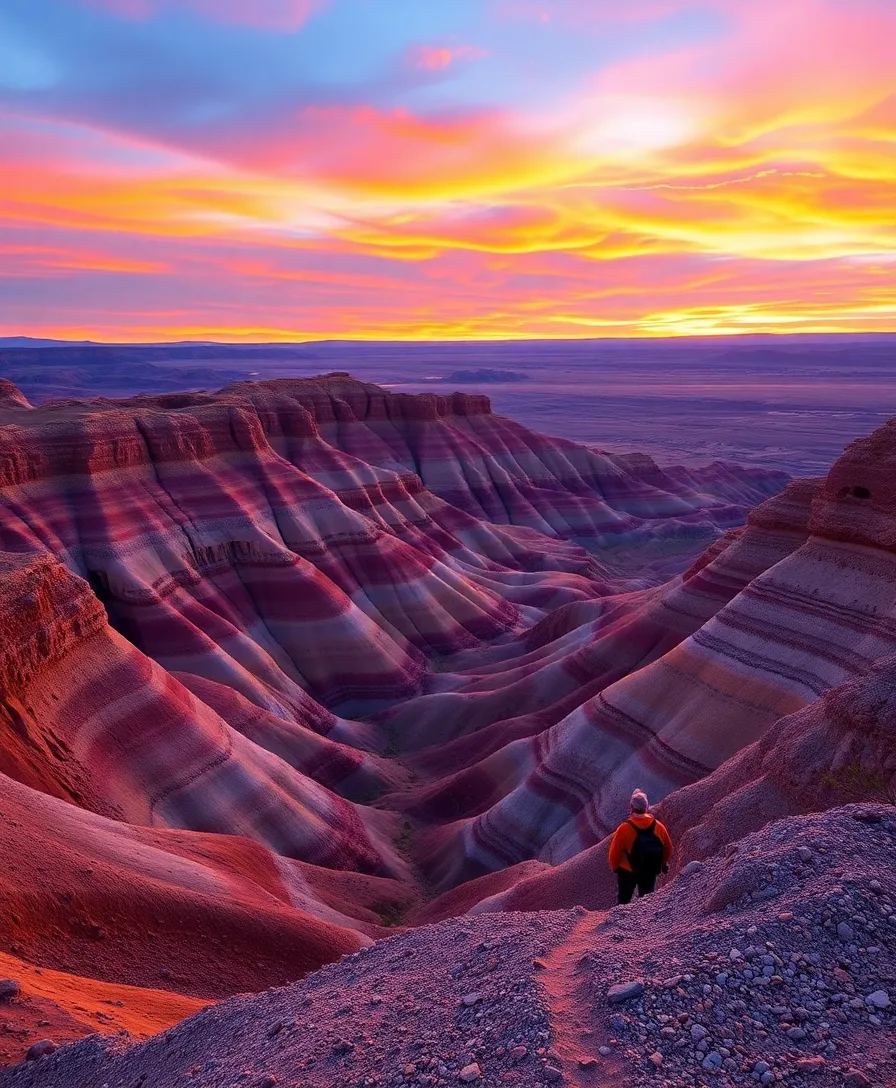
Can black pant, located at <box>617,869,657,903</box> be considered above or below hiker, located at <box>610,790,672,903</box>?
below

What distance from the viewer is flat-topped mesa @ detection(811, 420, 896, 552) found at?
22578 mm

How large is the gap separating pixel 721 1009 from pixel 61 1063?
669 cm

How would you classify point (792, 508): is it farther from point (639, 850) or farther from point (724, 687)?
point (639, 850)

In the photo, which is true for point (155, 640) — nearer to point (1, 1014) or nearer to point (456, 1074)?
point (1, 1014)

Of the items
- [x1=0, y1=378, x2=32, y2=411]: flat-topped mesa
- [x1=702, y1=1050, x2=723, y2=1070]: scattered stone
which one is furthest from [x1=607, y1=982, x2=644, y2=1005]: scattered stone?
[x1=0, y1=378, x2=32, y2=411]: flat-topped mesa

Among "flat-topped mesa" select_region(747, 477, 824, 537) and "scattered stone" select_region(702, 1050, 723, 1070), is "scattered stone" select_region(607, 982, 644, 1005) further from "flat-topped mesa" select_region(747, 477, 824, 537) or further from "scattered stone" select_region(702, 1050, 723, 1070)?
"flat-topped mesa" select_region(747, 477, 824, 537)

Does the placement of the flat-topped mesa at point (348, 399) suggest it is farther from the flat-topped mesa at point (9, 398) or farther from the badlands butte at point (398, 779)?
the flat-topped mesa at point (9, 398)

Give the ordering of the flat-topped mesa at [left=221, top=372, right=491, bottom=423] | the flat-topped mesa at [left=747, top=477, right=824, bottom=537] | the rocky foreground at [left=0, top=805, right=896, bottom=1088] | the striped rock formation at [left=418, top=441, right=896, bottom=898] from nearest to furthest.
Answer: the rocky foreground at [left=0, top=805, right=896, bottom=1088], the striped rock formation at [left=418, top=441, right=896, bottom=898], the flat-topped mesa at [left=747, top=477, right=824, bottom=537], the flat-topped mesa at [left=221, top=372, right=491, bottom=423]

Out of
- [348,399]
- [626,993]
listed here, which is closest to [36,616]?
[626,993]

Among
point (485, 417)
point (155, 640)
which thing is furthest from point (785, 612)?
point (485, 417)

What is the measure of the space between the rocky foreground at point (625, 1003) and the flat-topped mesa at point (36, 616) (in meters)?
13.3

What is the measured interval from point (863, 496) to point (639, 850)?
52.2 ft

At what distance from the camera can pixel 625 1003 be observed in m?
7.11

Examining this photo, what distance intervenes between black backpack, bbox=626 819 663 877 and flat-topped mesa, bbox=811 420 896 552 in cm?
1415
